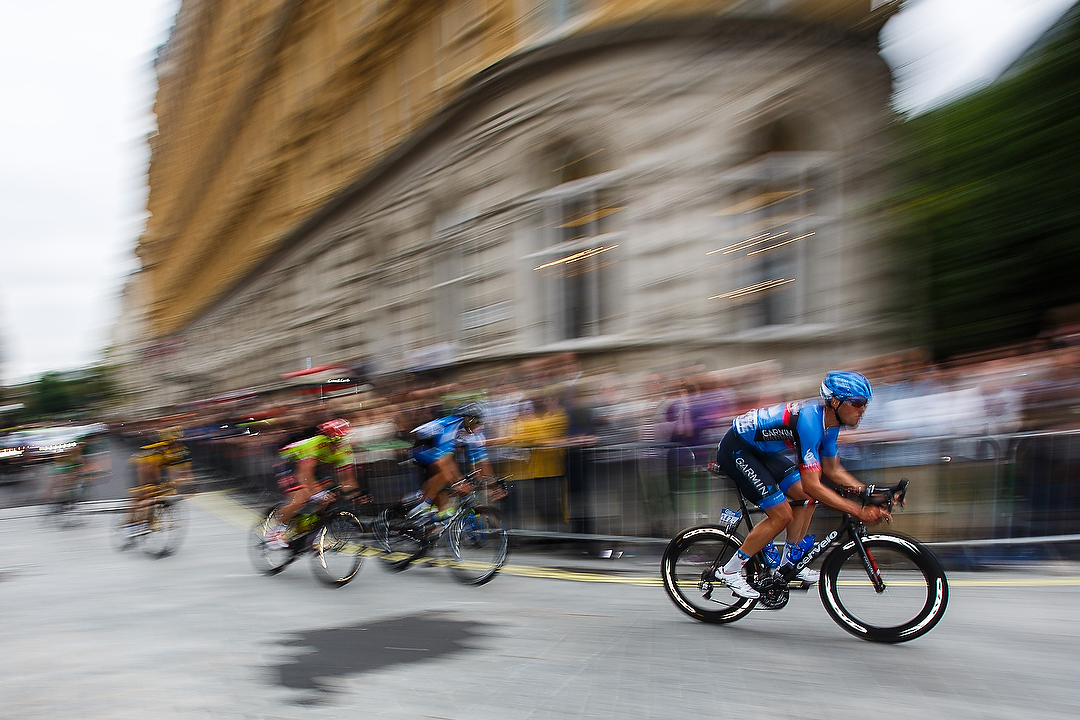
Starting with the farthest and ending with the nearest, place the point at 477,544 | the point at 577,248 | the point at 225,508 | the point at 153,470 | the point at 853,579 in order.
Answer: the point at 225,508 → the point at 577,248 → the point at 153,470 → the point at 477,544 → the point at 853,579

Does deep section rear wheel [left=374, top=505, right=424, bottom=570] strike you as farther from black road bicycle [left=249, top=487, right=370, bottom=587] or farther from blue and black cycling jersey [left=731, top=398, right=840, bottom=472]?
blue and black cycling jersey [left=731, top=398, right=840, bottom=472]

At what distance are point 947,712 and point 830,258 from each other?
30.0 feet

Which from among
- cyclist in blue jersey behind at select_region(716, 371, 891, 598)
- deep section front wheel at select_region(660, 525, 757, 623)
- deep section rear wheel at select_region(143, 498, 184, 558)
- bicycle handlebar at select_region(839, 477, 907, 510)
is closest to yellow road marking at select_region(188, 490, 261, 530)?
deep section rear wheel at select_region(143, 498, 184, 558)

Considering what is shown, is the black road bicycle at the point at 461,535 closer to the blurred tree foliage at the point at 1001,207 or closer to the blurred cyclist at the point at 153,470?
the blurred cyclist at the point at 153,470

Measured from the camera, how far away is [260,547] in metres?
8.10

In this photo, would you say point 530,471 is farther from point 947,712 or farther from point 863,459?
point 947,712

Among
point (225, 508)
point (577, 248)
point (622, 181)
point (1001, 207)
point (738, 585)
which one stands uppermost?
point (622, 181)

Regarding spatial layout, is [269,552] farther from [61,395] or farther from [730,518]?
[61,395]

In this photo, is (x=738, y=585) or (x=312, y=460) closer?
(x=738, y=585)

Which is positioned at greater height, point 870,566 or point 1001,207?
point 1001,207

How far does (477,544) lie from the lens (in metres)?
7.36

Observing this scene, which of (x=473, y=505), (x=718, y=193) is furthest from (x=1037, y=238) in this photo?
(x=473, y=505)

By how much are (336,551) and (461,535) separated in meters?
1.17

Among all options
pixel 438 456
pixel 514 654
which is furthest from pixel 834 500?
pixel 438 456
